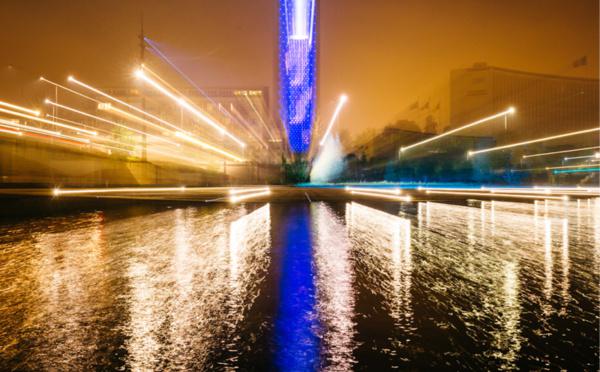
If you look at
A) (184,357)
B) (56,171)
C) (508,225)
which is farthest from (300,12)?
(184,357)

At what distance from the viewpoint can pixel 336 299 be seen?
7.55ft

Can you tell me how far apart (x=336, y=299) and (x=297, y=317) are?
42 cm

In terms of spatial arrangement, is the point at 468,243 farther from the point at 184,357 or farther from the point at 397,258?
the point at 184,357

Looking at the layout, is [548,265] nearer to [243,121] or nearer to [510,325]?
[510,325]

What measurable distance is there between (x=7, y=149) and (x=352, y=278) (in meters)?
19.5

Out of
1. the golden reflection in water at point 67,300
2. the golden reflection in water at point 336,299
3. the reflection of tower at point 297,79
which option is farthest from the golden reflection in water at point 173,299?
the reflection of tower at point 297,79

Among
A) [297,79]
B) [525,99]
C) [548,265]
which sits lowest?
[548,265]

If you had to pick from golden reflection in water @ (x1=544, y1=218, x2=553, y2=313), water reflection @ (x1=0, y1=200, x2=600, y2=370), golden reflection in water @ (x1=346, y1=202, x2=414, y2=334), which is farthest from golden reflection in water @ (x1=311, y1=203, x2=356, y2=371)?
golden reflection in water @ (x1=544, y1=218, x2=553, y2=313)

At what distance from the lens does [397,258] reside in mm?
3605

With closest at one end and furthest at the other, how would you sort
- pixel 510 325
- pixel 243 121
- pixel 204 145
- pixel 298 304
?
1. pixel 510 325
2. pixel 298 304
3. pixel 204 145
4. pixel 243 121

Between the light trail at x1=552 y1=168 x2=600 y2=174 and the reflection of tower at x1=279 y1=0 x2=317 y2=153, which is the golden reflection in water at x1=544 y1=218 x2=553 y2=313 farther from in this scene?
the reflection of tower at x1=279 y1=0 x2=317 y2=153

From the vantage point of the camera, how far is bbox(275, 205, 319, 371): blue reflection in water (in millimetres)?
1500

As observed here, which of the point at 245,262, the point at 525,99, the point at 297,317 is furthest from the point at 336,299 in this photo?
the point at 525,99

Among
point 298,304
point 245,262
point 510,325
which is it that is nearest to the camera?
point 510,325
